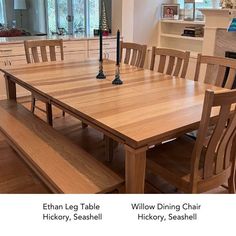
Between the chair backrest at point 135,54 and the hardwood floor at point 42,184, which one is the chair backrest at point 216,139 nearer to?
the hardwood floor at point 42,184

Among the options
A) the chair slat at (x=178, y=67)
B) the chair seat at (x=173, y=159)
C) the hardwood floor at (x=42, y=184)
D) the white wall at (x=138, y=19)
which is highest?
the white wall at (x=138, y=19)

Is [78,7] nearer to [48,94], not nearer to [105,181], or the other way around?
[48,94]

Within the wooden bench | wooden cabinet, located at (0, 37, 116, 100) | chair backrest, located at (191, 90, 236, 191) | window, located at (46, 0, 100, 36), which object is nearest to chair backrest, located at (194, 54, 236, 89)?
chair backrest, located at (191, 90, 236, 191)

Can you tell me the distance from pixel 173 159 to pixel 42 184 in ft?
3.55

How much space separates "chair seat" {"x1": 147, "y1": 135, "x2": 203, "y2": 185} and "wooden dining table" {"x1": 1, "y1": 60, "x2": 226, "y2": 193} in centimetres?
28

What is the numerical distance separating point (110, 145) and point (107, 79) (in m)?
0.58

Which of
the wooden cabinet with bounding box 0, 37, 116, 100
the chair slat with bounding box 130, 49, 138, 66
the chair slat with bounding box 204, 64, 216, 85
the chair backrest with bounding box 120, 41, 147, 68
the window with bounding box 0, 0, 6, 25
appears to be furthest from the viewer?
the window with bounding box 0, 0, 6, 25

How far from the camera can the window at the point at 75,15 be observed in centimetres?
680

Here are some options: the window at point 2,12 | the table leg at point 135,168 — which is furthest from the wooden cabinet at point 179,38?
the window at point 2,12

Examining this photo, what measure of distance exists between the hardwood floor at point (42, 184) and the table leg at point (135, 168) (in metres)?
0.68

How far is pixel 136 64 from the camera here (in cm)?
327

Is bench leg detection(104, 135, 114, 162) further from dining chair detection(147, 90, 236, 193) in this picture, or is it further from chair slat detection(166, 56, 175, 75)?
chair slat detection(166, 56, 175, 75)

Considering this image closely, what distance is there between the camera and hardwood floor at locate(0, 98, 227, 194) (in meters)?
2.37
